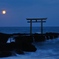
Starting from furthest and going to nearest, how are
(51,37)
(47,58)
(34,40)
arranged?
(51,37), (34,40), (47,58)

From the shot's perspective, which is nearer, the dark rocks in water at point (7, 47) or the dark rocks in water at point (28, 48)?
the dark rocks in water at point (7, 47)

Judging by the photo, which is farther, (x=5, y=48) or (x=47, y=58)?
(x=5, y=48)

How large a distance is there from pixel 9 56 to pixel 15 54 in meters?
0.93

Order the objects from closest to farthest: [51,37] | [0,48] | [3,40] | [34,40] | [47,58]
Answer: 1. [47,58]
2. [0,48]
3. [3,40]
4. [34,40]
5. [51,37]

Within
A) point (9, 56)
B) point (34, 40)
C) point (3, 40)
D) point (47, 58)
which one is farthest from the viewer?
point (34, 40)

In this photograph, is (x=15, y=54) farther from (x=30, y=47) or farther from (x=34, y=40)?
(x=34, y=40)

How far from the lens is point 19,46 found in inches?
847

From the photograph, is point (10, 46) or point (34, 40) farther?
point (34, 40)

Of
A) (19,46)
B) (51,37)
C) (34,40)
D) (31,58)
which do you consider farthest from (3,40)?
(51,37)

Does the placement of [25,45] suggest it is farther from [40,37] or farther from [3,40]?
[40,37]

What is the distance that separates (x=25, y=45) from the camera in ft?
70.9

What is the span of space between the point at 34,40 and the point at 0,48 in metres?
14.9

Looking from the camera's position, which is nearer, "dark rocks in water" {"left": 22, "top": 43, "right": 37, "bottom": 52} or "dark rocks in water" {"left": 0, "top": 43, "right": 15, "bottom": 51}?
"dark rocks in water" {"left": 0, "top": 43, "right": 15, "bottom": 51}

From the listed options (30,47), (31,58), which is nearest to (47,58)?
(31,58)
